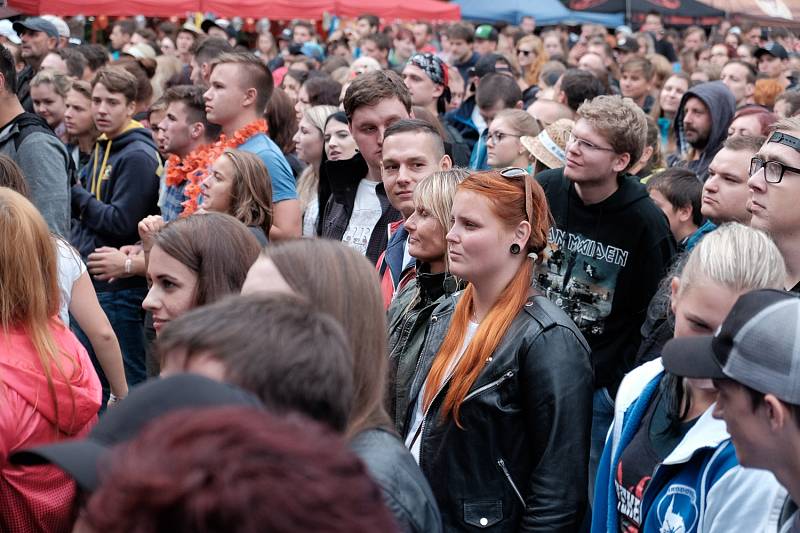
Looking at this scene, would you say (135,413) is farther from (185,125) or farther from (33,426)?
(185,125)

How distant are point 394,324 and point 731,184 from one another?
6.00 feet

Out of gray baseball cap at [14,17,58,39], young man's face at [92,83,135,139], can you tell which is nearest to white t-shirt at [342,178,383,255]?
young man's face at [92,83,135,139]

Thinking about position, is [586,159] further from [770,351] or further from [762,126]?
[770,351]

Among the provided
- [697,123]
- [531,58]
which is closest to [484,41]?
[531,58]

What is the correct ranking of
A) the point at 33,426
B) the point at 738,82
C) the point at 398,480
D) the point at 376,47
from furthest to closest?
the point at 376,47 → the point at 738,82 → the point at 33,426 → the point at 398,480

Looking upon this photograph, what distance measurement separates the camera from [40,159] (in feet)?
17.4

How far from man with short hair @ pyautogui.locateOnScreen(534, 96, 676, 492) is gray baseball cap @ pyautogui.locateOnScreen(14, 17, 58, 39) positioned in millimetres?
8164

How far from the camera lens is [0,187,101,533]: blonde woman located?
2.82 meters

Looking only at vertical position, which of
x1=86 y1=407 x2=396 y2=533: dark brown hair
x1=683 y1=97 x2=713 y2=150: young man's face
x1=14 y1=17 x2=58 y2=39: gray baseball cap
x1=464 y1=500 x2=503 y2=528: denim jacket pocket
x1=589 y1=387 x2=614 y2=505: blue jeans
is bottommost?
x1=589 y1=387 x2=614 y2=505: blue jeans

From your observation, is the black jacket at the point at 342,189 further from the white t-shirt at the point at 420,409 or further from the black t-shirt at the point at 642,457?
the black t-shirt at the point at 642,457

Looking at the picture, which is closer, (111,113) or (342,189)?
(342,189)

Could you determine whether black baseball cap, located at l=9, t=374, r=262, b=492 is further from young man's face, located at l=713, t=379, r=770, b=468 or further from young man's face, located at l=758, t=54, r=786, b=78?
young man's face, located at l=758, t=54, r=786, b=78

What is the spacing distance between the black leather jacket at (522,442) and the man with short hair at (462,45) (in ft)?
31.0

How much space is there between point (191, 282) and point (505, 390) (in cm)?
105
